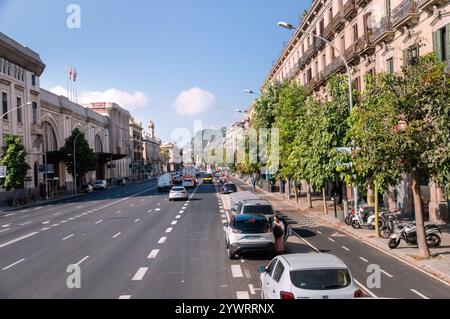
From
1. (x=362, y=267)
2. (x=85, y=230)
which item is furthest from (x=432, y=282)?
(x=85, y=230)

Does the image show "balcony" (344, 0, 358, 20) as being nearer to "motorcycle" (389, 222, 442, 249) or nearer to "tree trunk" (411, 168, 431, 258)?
"motorcycle" (389, 222, 442, 249)

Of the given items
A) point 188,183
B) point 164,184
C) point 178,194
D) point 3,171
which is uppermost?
point 3,171

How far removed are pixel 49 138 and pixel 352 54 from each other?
5962cm

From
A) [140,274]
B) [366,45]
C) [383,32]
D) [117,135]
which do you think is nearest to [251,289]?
[140,274]

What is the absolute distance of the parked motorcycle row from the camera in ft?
63.4

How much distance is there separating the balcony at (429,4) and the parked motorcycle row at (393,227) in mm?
11446

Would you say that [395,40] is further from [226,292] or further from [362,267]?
[226,292]

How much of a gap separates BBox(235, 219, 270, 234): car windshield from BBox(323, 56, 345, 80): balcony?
2720 centimetres

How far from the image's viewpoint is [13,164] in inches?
2195

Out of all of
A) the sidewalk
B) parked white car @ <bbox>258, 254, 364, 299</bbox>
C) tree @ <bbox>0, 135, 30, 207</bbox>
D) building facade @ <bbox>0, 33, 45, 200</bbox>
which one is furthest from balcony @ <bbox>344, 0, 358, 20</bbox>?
building facade @ <bbox>0, 33, 45, 200</bbox>

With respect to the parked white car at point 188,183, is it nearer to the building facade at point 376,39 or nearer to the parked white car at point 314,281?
the building facade at point 376,39

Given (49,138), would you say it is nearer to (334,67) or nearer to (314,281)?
(334,67)

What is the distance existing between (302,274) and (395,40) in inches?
1040

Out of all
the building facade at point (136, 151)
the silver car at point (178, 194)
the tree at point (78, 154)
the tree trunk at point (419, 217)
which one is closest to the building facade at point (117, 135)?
the building facade at point (136, 151)
